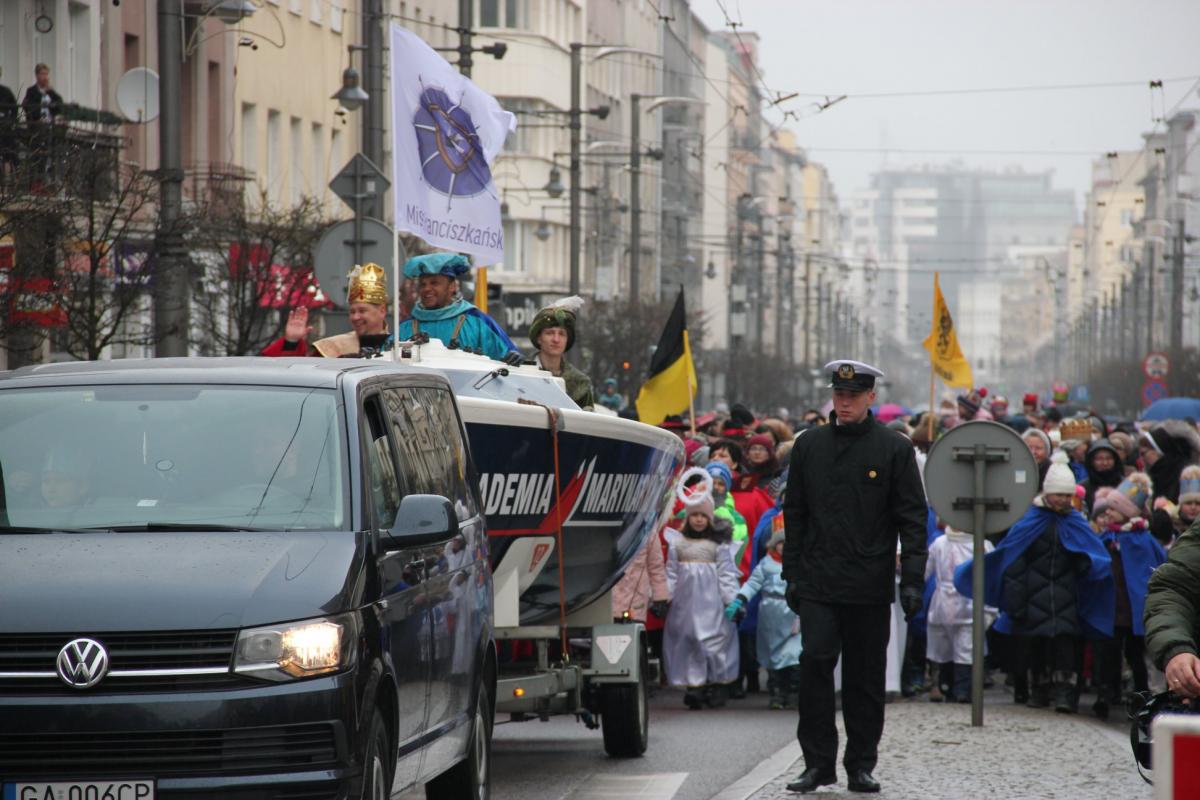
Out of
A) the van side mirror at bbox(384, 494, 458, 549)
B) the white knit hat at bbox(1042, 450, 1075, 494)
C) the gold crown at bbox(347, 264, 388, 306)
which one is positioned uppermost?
the gold crown at bbox(347, 264, 388, 306)

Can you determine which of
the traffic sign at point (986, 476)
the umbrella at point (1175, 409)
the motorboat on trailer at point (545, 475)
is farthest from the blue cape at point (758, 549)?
the umbrella at point (1175, 409)

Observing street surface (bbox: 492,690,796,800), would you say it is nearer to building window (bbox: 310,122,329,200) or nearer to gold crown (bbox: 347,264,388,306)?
gold crown (bbox: 347,264,388,306)

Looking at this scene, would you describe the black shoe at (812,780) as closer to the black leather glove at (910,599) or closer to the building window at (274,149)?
the black leather glove at (910,599)

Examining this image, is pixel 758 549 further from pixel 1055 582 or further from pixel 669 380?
pixel 669 380

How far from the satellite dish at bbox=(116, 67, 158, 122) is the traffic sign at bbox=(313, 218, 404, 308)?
10.9 metres

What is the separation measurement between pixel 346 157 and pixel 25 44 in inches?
787

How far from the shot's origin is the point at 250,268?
2569 cm

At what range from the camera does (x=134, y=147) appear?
1307 inches

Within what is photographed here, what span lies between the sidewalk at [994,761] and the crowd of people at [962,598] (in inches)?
52.8

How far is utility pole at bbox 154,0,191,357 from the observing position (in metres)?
16.8

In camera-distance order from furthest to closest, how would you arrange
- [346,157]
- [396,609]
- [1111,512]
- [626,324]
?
[626,324]
[346,157]
[1111,512]
[396,609]

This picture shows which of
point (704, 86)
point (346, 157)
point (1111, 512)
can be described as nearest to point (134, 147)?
point (346, 157)

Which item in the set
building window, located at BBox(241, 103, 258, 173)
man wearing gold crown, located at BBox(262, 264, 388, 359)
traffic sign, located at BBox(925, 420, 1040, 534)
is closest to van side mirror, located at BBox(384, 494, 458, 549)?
man wearing gold crown, located at BBox(262, 264, 388, 359)

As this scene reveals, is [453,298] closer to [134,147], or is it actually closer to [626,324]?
[134,147]
